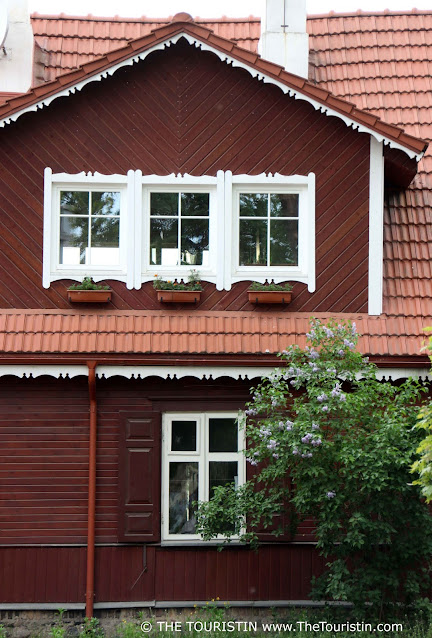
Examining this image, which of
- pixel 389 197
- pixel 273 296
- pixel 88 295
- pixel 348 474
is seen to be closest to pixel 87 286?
pixel 88 295

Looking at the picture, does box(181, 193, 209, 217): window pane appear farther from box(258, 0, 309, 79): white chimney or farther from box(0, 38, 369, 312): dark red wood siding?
box(258, 0, 309, 79): white chimney

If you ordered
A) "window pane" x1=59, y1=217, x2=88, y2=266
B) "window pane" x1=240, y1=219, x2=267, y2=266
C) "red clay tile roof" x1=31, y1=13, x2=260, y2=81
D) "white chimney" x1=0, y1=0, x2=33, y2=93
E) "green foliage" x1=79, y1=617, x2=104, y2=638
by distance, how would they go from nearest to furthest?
"green foliage" x1=79, y1=617, x2=104, y2=638 → "window pane" x1=59, y1=217, x2=88, y2=266 → "window pane" x1=240, y1=219, x2=267, y2=266 → "white chimney" x1=0, y1=0, x2=33, y2=93 → "red clay tile roof" x1=31, y1=13, x2=260, y2=81

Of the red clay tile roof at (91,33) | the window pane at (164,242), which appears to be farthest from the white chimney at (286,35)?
the window pane at (164,242)

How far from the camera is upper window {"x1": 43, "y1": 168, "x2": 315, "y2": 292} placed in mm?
12672

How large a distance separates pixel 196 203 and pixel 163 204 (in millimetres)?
421

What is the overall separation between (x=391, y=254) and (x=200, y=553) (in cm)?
451

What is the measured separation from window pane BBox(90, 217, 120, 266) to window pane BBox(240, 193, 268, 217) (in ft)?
5.27

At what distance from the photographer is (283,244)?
42.1 ft

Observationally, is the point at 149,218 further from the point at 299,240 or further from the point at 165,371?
the point at 165,371

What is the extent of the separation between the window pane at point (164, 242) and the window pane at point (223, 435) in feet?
6.81

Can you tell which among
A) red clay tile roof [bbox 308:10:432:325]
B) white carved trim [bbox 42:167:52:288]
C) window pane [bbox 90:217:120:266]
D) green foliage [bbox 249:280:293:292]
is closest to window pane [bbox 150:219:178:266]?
window pane [bbox 90:217:120:266]

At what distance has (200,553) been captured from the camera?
482 inches

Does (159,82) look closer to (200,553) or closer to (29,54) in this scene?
(29,54)

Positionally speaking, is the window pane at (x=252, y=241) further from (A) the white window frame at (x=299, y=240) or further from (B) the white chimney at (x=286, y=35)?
(B) the white chimney at (x=286, y=35)
